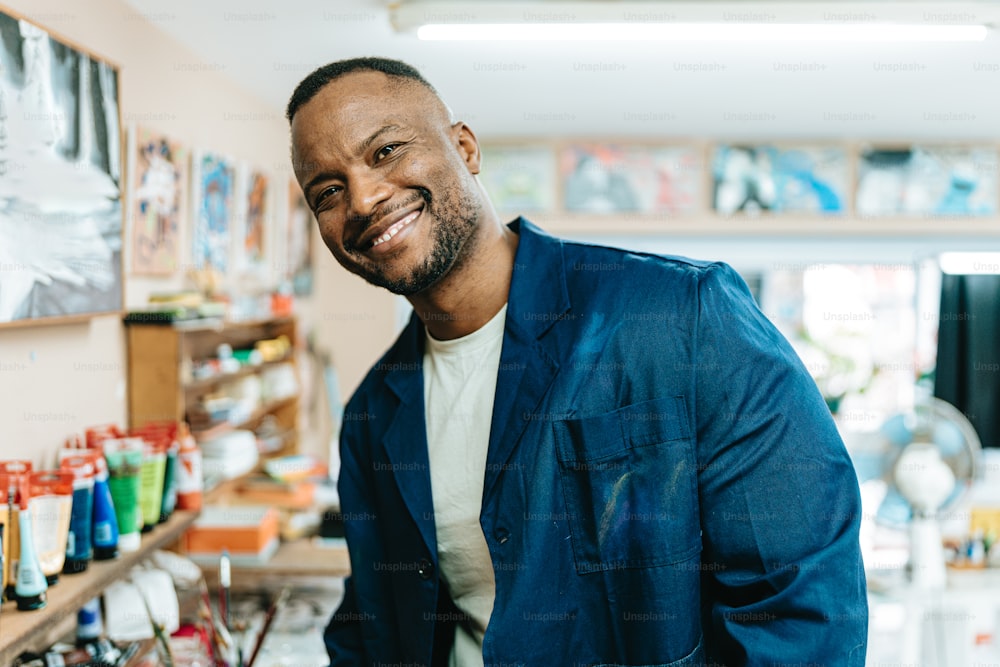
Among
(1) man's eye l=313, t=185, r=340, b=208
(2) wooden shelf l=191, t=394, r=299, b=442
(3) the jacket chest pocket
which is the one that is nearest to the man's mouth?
(1) man's eye l=313, t=185, r=340, b=208

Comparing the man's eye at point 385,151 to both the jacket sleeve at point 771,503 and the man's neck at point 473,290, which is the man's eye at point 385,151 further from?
the jacket sleeve at point 771,503

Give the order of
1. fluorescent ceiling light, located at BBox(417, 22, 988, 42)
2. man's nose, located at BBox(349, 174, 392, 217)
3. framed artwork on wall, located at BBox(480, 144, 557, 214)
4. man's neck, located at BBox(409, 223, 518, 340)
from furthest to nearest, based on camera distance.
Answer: framed artwork on wall, located at BBox(480, 144, 557, 214) < fluorescent ceiling light, located at BBox(417, 22, 988, 42) < man's neck, located at BBox(409, 223, 518, 340) < man's nose, located at BBox(349, 174, 392, 217)

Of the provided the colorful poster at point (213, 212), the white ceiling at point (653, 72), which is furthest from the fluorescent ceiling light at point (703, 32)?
the colorful poster at point (213, 212)

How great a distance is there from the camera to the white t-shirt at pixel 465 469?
1311mm

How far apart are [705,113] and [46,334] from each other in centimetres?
350

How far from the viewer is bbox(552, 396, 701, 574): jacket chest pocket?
1126mm

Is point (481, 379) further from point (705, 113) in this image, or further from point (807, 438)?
point (705, 113)

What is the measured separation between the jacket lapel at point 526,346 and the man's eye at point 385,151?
0.87 feet

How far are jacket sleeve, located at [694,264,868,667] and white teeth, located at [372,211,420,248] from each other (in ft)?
1.45

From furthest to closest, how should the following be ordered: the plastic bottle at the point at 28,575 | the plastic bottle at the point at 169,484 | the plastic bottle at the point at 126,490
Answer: the plastic bottle at the point at 169,484, the plastic bottle at the point at 126,490, the plastic bottle at the point at 28,575

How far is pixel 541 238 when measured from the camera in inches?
53.6

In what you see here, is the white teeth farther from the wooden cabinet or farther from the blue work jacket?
the wooden cabinet

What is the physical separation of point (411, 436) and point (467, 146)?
50 cm

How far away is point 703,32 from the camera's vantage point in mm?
2990
